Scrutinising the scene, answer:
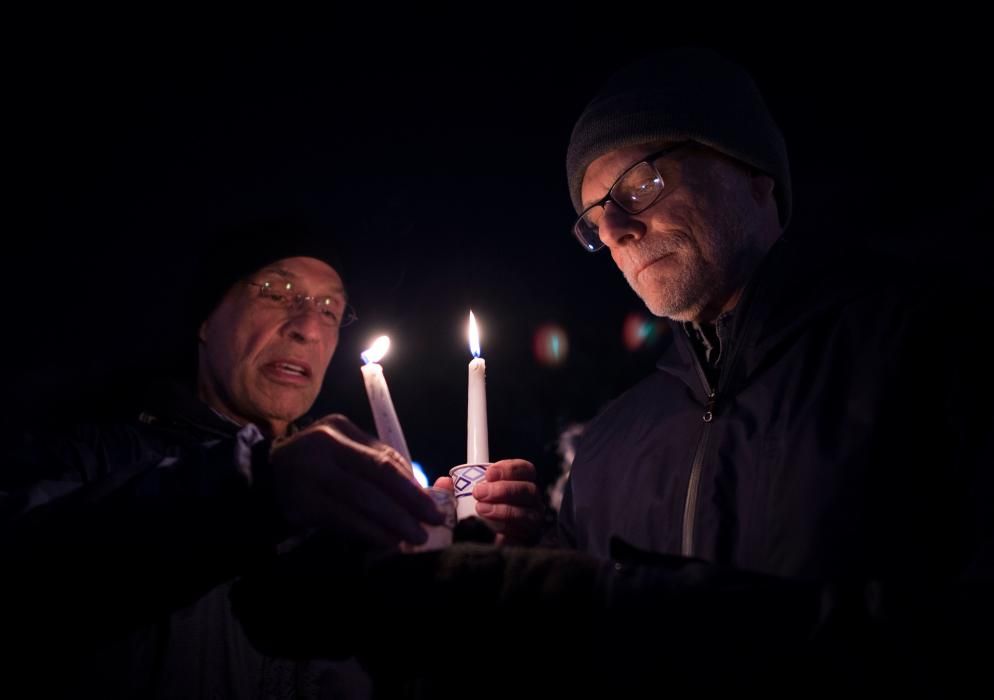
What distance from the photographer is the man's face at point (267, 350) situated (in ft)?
14.7

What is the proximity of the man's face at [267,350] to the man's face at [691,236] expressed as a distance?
266 cm

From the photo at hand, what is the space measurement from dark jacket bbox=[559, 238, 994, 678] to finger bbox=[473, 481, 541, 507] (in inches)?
16.3

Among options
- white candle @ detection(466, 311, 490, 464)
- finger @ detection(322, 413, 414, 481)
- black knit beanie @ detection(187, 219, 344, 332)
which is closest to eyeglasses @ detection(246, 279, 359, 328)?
black knit beanie @ detection(187, 219, 344, 332)

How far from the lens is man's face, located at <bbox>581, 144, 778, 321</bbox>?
3.01m

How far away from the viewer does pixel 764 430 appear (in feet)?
7.41

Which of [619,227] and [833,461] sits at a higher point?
[619,227]

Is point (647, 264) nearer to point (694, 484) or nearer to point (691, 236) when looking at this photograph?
point (691, 236)

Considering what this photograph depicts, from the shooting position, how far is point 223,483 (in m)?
1.77

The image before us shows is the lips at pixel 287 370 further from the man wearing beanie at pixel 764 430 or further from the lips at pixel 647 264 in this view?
the lips at pixel 647 264

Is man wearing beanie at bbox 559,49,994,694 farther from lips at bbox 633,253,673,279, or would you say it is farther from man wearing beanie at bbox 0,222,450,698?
man wearing beanie at bbox 0,222,450,698

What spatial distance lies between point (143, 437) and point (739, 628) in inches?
149

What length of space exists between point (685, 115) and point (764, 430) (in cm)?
188

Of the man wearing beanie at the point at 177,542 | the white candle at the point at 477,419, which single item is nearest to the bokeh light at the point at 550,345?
the man wearing beanie at the point at 177,542

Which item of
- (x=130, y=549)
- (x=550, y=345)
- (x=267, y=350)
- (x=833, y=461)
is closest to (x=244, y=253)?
(x=267, y=350)
